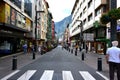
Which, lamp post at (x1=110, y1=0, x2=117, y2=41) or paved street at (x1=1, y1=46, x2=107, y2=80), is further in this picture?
lamp post at (x1=110, y1=0, x2=117, y2=41)

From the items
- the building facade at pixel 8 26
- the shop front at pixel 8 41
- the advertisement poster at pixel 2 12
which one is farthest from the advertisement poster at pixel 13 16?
the advertisement poster at pixel 2 12

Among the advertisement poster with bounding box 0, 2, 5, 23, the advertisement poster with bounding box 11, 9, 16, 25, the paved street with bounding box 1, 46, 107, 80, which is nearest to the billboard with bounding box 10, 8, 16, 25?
the advertisement poster with bounding box 11, 9, 16, 25

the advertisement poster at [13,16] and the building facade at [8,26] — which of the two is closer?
the building facade at [8,26]

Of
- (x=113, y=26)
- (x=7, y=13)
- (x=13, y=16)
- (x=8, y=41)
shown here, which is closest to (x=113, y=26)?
(x=113, y=26)

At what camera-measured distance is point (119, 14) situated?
1681cm

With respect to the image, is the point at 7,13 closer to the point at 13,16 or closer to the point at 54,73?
the point at 13,16

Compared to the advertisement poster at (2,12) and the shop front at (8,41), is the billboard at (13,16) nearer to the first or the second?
the shop front at (8,41)

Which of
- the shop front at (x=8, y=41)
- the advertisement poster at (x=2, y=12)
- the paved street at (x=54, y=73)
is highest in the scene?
the advertisement poster at (x=2, y=12)

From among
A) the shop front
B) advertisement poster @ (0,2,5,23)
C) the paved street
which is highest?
advertisement poster @ (0,2,5,23)

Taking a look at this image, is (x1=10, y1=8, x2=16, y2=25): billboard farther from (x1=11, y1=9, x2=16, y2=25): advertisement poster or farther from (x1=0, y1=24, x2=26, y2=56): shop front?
(x1=0, y1=24, x2=26, y2=56): shop front

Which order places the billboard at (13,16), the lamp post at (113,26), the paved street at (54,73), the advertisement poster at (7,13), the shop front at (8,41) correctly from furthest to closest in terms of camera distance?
the billboard at (13,16) → the shop front at (8,41) → the advertisement poster at (7,13) → the lamp post at (113,26) → the paved street at (54,73)

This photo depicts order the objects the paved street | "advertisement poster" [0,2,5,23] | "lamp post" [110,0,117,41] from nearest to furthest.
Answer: the paved street < "lamp post" [110,0,117,41] < "advertisement poster" [0,2,5,23]

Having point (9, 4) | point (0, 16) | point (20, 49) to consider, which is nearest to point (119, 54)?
point (0, 16)

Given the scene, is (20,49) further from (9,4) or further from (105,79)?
(105,79)
